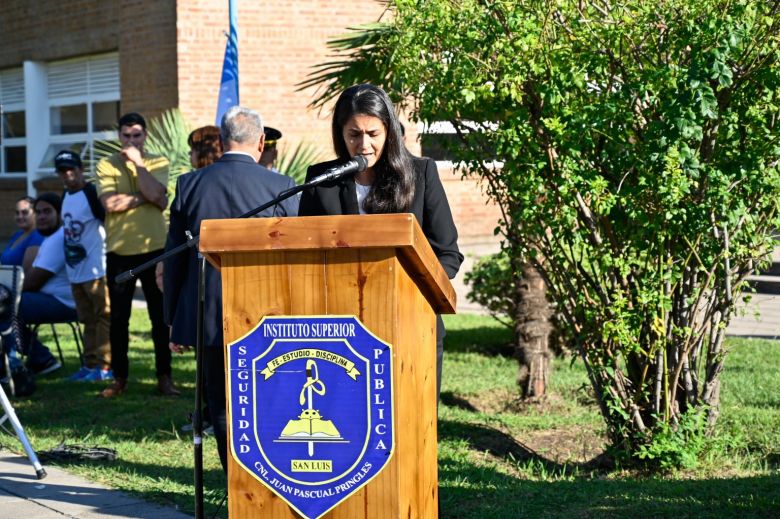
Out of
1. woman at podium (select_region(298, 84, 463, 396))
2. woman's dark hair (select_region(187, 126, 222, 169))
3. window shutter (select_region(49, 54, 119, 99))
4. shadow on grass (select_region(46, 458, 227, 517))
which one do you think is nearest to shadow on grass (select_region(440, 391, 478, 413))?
shadow on grass (select_region(46, 458, 227, 517))

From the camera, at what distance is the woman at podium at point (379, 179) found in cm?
411

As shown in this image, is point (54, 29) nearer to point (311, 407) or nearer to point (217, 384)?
point (217, 384)

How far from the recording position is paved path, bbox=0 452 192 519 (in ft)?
17.7

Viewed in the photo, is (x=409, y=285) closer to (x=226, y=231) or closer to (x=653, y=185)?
(x=226, y=231)

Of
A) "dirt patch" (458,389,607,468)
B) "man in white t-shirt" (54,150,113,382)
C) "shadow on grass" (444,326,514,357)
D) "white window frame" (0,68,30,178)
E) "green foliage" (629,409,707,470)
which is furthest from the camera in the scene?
"white window frame" (0,68,30,178)

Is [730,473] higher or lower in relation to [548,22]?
lower

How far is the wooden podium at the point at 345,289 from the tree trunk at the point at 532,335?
4933 millimetres

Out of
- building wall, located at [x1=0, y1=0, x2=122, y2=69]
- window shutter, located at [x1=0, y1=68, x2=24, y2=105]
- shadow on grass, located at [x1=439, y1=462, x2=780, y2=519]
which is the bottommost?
shadow on grass, located at [x1=439, y1=462, x2=780, y2=519]

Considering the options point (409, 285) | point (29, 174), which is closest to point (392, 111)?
point (409, 285)

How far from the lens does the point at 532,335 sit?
27.6ft

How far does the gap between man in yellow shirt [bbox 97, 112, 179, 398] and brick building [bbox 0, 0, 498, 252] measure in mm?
7158

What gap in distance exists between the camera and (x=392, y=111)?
4.14 metres

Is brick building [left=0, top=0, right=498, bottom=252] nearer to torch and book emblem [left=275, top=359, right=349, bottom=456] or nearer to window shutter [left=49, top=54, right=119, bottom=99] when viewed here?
window shutter [left=49, top=54, right=119, bottom=99]

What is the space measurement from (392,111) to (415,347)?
1.14 meters
